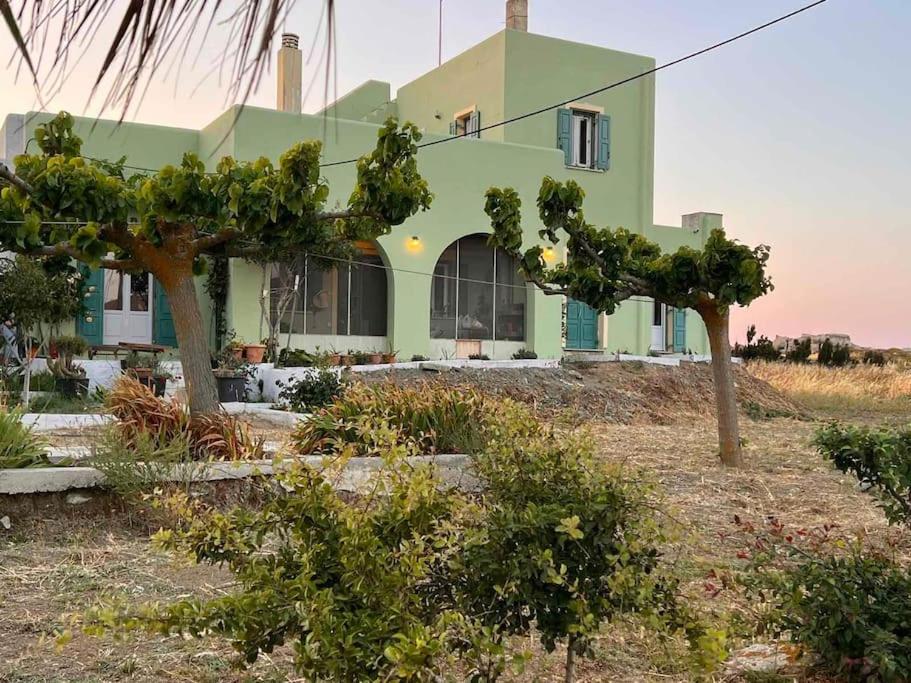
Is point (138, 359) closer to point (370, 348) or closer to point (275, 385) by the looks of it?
point (275, 385)

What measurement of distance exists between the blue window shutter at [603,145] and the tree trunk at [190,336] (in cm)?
1393

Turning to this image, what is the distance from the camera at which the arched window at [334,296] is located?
51.4 ft

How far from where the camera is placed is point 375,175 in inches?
311

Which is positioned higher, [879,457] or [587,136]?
[587,136]

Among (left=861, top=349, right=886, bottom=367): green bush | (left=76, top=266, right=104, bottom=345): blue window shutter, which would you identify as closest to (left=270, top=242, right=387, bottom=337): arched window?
(left=76, top=266, right=104, bottom=345): blue window shutter

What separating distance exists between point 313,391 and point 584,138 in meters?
11.2

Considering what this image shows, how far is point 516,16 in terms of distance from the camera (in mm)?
19406

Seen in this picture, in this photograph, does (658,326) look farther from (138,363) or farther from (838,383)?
(138,363)

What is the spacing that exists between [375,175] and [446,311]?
992cm

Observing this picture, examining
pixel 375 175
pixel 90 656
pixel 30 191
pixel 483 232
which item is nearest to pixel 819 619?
pixel 90 656

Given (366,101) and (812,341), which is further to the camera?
(812,341)

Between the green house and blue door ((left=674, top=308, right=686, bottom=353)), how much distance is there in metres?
0.04

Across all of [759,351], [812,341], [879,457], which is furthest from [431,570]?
[812,341]

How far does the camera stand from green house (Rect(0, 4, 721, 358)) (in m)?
15.1
